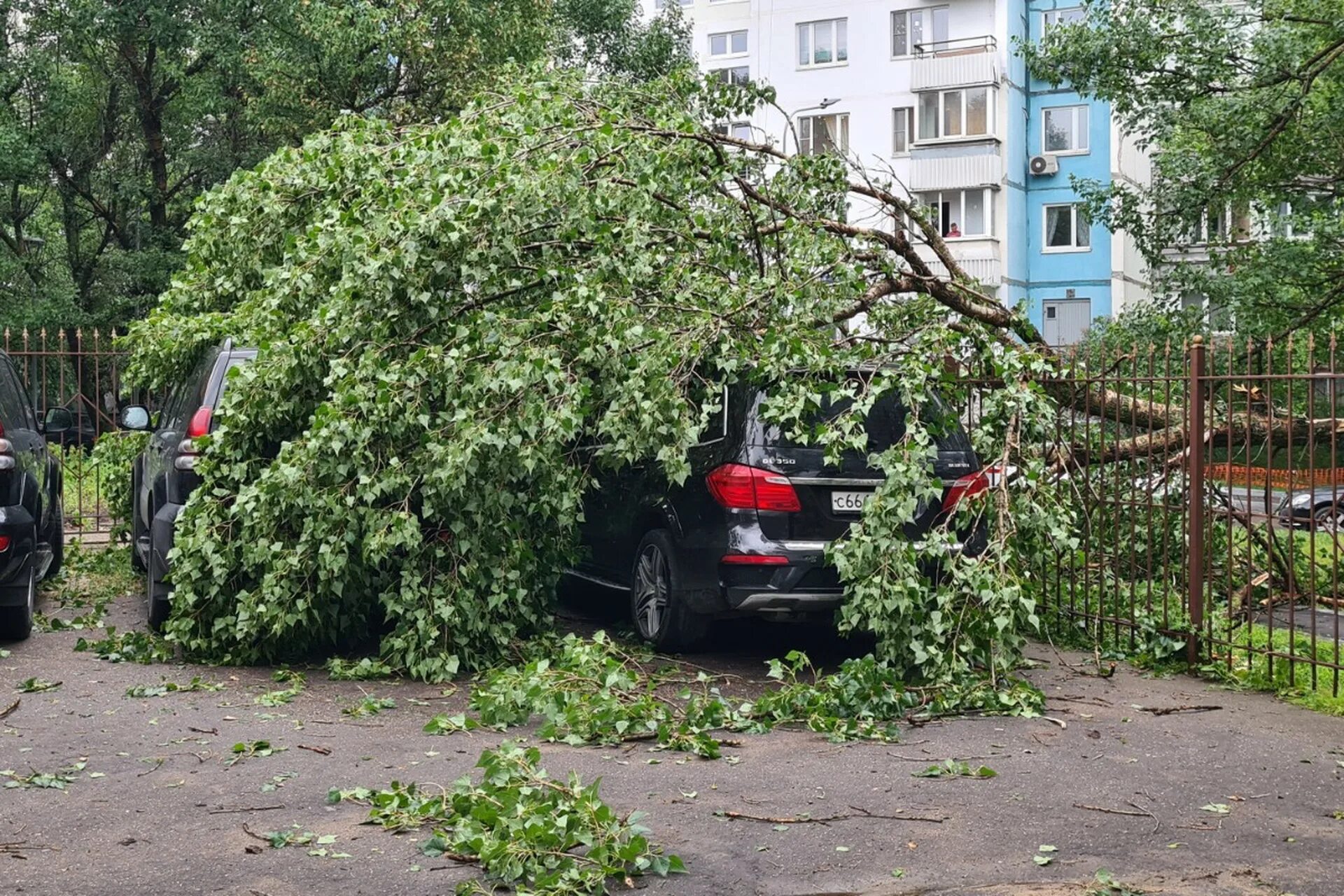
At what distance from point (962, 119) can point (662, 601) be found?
38.5 meters

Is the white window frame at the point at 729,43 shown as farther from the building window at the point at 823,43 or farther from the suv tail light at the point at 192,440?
the suv tail light at the point at 192,440

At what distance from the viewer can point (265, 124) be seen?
89.0 feet

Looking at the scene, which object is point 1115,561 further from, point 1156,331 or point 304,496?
point 1156,331

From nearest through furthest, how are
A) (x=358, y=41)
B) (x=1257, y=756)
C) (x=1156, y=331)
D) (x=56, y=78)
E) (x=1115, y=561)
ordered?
(x=1257, y=756), (x=1115, y=561), (x=1156, y=331), (x=358, y=41), (x=56, y=78)

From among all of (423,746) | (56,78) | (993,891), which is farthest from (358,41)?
(993,891)

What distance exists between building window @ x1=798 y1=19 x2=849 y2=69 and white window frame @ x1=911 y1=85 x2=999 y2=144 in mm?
3341

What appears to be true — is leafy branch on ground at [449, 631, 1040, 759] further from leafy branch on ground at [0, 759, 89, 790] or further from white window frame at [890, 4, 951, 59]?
white window frame at [890, 4, 951, 59]

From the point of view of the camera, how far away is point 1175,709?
7.66m

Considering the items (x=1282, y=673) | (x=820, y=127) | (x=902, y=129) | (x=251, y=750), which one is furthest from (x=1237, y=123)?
(x=820, y=127)

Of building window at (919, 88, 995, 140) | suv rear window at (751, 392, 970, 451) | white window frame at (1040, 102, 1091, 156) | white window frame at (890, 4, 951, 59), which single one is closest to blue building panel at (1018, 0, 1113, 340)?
white window frame at (1040, 102, 1091, 156)

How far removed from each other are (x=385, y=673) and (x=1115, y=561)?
4.38 m

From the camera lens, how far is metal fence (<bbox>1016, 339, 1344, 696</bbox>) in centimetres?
827

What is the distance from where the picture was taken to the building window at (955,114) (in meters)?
44.4

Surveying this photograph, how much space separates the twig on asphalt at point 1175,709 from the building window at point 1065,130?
1596 inches
